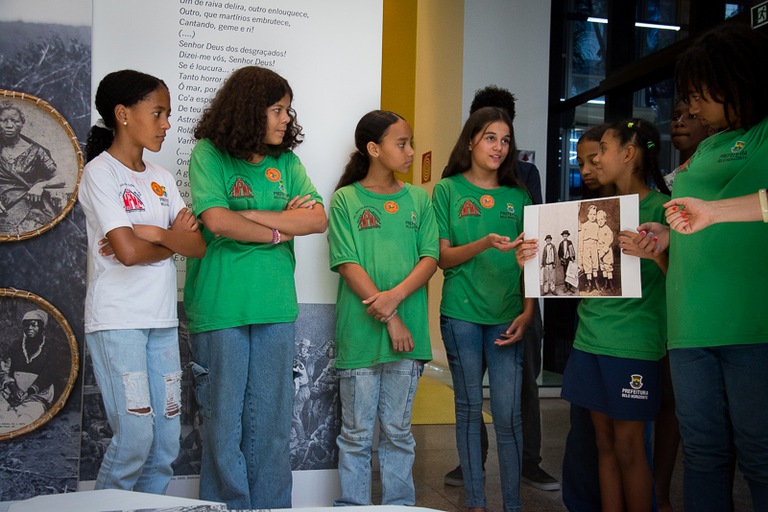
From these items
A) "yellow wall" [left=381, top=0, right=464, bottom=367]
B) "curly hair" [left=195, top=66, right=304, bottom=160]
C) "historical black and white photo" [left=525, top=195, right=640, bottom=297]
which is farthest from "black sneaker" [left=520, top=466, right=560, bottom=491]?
"yellow wall" [left=381, top=0, right=464, bottom=367]

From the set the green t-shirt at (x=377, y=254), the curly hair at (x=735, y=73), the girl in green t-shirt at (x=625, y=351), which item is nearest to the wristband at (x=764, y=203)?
the curly hair at (x=735, y=73)

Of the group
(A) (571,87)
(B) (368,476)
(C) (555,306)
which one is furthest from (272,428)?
(A) (571,87)

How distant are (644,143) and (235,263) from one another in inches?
61.2

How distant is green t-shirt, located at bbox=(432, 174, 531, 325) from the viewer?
9.32 feet

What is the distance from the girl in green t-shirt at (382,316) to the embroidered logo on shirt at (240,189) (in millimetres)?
377

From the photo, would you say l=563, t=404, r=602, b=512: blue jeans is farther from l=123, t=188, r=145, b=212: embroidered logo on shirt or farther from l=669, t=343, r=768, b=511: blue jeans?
l=123, t=188, r=145, b=212: embroidered logo on shirt

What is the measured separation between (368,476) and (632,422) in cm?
100

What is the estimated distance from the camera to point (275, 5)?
3088mm

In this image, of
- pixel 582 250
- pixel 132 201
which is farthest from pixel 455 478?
pixel 132 201

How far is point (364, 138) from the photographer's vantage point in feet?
9.75

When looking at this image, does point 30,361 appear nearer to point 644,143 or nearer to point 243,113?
point 243,113

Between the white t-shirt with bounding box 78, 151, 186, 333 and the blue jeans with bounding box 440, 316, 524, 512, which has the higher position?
the white t-shirt with bounding box 78, 151, 186, 333

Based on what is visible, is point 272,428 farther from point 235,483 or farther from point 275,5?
point 275,5

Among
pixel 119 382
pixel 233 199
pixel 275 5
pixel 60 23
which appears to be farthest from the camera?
pixel 275 5
